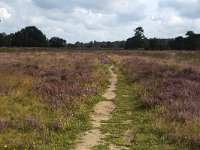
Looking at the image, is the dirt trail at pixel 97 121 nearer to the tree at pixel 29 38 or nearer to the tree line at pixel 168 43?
the tree line at pixel 168 43

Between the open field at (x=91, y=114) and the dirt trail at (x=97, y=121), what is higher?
the open field at (x=91, y=114)

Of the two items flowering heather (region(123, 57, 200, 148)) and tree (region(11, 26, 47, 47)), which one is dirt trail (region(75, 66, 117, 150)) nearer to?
flowering heather (region(123, 57, 200, 148))

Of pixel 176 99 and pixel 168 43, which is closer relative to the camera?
pixel 176 99

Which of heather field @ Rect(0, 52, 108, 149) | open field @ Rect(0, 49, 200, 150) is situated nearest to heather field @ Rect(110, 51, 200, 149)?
open field @ Rect(0, 49, 200, 150)

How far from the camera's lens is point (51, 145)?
444 inches

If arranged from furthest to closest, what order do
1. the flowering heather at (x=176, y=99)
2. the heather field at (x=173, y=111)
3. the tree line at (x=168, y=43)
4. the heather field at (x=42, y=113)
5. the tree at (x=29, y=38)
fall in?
the tree at (x=29, y=38)
the tree line at (x=168, y=43)
the flowering heather at (x=176, y=99)
the heather field at (x=173, y=111)
the heather field at (x=42, y=113)

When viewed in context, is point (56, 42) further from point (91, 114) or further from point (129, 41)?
point (91, 114)

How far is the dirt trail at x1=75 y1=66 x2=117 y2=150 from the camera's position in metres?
11.7

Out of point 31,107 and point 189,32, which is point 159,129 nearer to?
point 31,107

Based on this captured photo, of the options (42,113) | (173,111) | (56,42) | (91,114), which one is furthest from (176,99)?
(56,42)

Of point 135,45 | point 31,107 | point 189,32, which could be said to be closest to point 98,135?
point 31,107

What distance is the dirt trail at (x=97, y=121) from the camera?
1170cm

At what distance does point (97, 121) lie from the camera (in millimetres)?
14805

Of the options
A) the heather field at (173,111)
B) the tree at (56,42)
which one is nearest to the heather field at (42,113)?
the heather field at (173,111)
